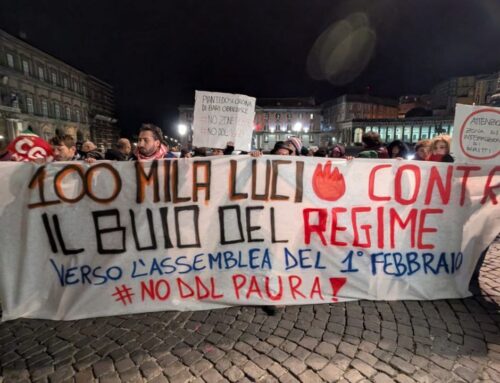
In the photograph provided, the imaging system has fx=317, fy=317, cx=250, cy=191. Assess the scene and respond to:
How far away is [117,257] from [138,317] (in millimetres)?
618

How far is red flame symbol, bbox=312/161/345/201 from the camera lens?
10.7 ft

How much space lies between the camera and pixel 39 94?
4534 cm

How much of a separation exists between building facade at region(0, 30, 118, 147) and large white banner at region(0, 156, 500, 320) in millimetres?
35085

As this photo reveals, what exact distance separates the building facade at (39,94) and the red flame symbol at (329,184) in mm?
36164

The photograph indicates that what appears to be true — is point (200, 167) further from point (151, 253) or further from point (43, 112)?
point (43, 112)

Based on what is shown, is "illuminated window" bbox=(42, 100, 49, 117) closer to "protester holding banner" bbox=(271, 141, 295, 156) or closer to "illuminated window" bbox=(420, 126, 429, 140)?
"protester holding banner" bbox=(271, 141, 295, 156)

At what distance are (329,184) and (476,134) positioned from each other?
1.63 metres

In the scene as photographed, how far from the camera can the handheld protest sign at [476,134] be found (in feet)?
10.8

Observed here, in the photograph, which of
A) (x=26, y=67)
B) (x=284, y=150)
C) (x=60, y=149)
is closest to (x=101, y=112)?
(x=26, y=67)

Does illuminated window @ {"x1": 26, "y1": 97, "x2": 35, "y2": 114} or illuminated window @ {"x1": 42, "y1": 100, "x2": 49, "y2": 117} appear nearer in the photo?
illuminated window @ {"x1": 26, "y1": 97, "x2": 35, "y2": 114}

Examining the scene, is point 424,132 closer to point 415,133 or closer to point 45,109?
point 415,133

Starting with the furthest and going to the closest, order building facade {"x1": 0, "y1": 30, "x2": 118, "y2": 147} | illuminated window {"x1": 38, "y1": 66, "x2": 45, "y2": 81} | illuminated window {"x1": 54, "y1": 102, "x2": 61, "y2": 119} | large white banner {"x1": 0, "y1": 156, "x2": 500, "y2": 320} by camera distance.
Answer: illuminated window {"x1": 54, "y1": 102, "x2": 61, "y2": 119} < illuminated window {"x1": 38, "y1": 66, "x2": 45, "y2": 81} < building facade {"x1": 0, "y1": 30, "x2": 118, "y2": 147} < large white banner {"x1": 0, "y1": 156, "x2": 500, "y2": 320}

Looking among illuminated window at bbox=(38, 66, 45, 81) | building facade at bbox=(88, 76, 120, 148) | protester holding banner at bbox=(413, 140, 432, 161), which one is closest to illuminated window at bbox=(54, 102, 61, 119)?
illuminated window at bbox=(38, 66, 45, 81)

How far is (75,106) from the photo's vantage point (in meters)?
55.4
